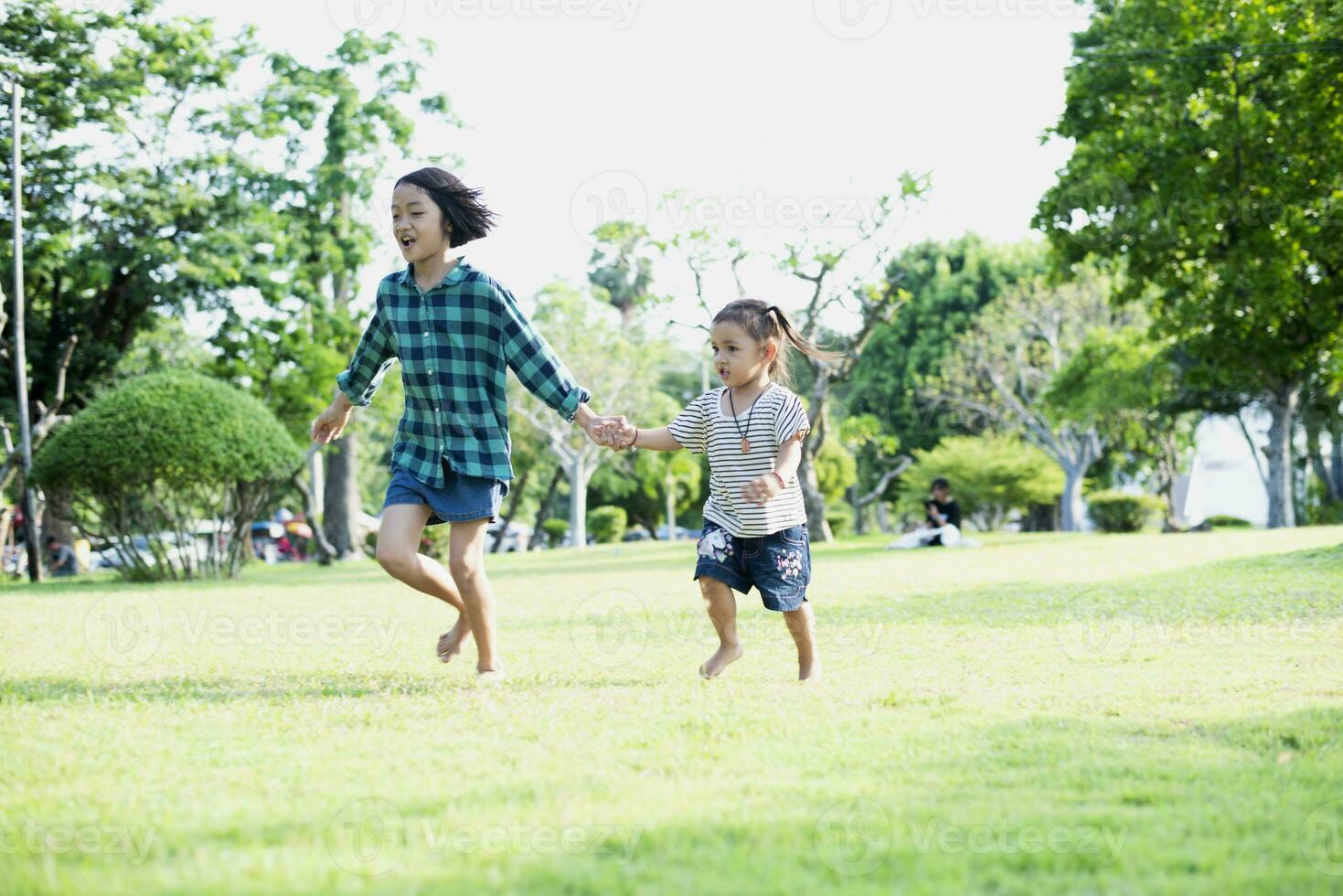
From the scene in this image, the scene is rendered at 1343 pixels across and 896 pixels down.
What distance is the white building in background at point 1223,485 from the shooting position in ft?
176

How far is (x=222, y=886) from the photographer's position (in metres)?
2.38

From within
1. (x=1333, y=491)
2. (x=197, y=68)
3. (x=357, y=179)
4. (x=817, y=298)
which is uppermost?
(x=197, y=68)

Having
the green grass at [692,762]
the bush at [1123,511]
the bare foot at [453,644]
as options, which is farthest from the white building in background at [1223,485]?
the bare foot at [453,644]

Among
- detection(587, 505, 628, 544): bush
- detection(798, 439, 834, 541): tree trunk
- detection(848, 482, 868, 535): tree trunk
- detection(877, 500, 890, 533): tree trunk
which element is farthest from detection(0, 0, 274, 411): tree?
detection(877, 500, 890, 533): tree trunk

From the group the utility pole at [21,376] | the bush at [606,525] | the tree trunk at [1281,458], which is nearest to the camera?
the utility pole at [21,376]

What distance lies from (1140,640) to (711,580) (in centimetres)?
255

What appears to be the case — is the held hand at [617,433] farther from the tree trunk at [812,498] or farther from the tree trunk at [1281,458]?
the tree trunk at [1281,458]

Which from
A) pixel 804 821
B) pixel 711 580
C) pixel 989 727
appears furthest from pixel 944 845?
pixel 711 580

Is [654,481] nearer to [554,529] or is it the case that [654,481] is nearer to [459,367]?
[554,529]

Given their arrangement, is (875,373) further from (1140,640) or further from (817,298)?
(1140,640)

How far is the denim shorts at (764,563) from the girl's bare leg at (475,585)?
926 millimetres

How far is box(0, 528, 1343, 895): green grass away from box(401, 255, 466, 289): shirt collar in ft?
5.63

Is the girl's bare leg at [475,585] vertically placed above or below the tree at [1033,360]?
below

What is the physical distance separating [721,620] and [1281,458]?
23.7 meters
